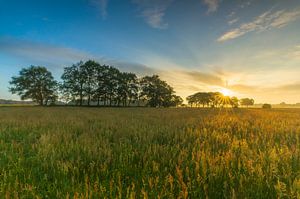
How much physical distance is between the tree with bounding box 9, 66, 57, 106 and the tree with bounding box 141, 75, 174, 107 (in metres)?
35.6

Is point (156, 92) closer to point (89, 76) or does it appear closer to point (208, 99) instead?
point (89, 76)

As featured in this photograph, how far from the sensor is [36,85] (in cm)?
7056

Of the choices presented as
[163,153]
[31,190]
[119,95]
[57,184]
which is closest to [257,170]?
[163,153]

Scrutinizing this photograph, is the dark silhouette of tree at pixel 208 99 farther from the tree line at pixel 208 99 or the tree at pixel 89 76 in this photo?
the tree at pixel 89 76

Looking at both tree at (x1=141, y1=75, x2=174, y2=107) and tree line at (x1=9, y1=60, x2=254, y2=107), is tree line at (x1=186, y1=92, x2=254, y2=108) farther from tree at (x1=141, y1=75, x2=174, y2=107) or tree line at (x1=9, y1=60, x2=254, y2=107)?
tree line at (x1=9, y1=60, x2=254, y2=107)

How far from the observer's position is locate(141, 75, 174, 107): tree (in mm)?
89750

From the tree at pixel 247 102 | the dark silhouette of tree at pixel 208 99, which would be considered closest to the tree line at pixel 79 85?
the dark silhouette of tree at pixel 208 99

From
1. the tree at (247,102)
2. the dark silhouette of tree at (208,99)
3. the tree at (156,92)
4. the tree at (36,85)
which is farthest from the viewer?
the tree at (247,102)

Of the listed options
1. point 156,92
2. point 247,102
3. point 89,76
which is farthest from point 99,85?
point 247,102

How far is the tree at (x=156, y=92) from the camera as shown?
89750mm

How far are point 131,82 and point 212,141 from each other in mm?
80777

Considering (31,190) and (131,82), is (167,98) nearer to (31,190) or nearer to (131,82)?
(131,82)

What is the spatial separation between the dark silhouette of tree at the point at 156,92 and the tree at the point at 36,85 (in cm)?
3563

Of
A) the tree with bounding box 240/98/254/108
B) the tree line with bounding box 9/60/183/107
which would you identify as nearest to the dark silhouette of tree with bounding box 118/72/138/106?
the tree line with bounding box 9/60/183/107
